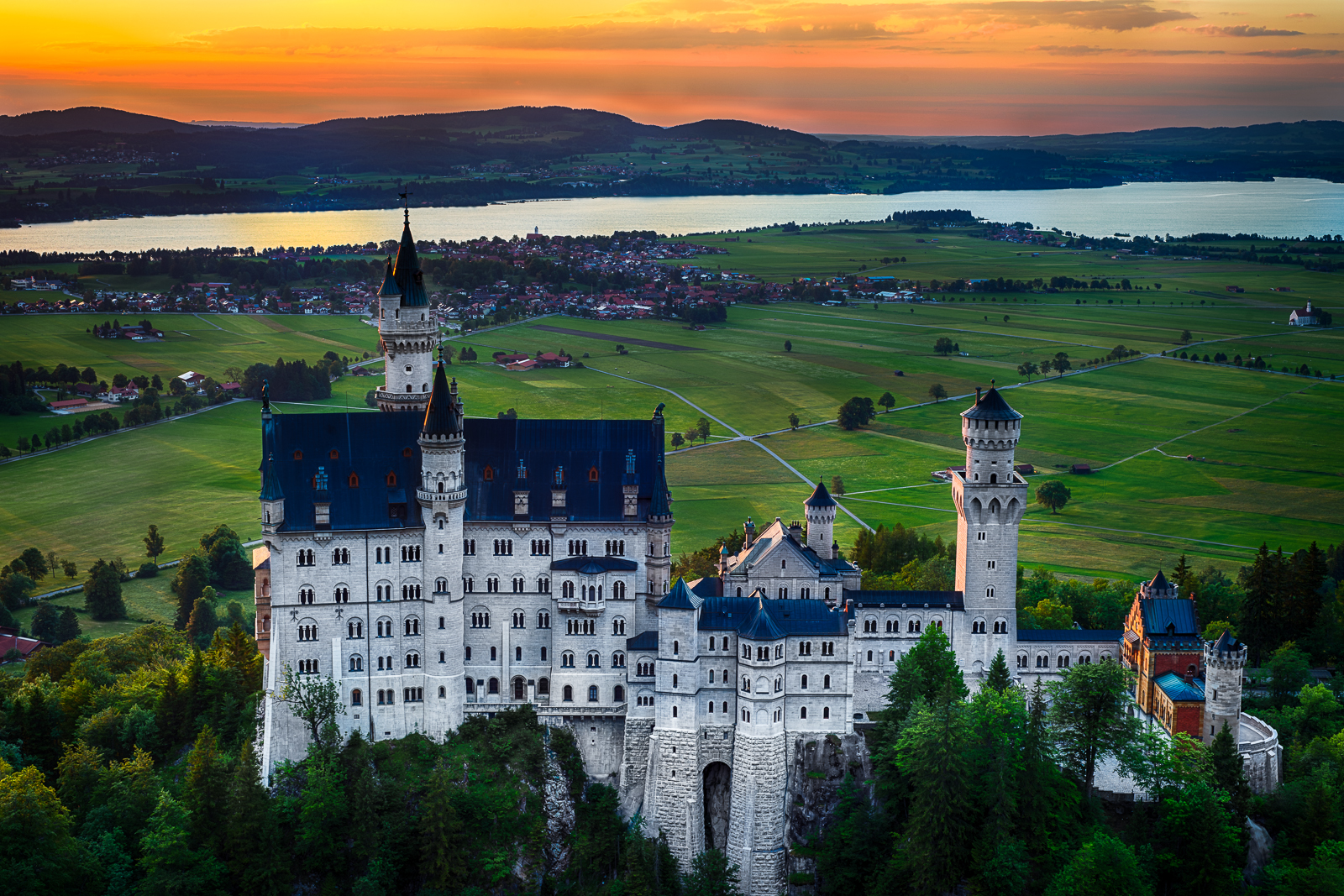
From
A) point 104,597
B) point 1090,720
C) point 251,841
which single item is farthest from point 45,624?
point 1090,720

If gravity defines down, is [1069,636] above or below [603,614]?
below

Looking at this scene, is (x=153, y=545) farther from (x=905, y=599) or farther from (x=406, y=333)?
(x=905, y=599)

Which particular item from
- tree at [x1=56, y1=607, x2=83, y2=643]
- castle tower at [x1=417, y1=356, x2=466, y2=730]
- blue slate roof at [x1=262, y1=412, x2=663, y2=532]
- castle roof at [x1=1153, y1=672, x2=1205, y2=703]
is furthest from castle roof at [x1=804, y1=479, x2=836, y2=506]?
tree at [x1=56, y1=607, x2=83, y2=643]

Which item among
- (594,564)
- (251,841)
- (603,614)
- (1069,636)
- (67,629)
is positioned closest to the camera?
(251,841)

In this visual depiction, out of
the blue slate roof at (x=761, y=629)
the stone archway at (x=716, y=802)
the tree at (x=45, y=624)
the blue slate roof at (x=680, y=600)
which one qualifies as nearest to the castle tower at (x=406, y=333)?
the blue slate roof at (x=680, y=600)

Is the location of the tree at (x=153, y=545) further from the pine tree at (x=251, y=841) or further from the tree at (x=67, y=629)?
the pine tree at (x=251, y=841)

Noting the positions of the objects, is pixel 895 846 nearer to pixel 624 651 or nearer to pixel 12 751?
pixel 624 651

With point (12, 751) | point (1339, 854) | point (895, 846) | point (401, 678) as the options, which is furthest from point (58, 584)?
point (1339, 854)

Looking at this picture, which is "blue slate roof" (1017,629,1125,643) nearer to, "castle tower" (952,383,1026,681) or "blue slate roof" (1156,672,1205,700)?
"castle tower" (952,383,1026,681)
